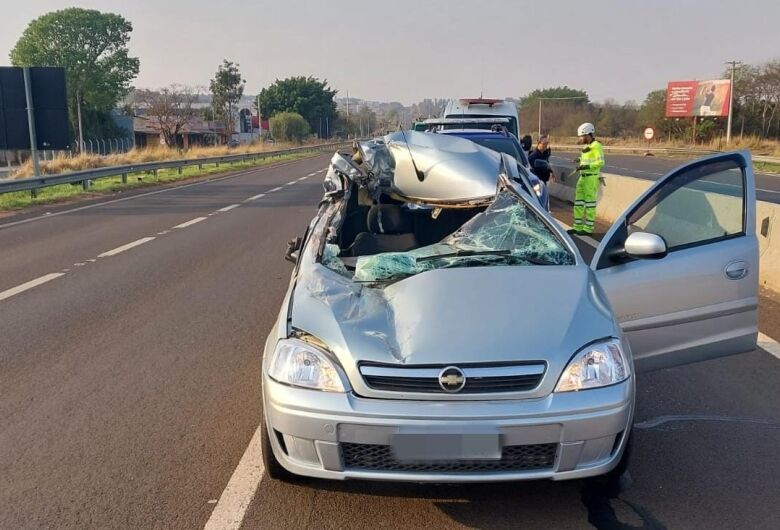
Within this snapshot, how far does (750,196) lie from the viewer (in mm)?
4219

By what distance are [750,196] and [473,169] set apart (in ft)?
6.07

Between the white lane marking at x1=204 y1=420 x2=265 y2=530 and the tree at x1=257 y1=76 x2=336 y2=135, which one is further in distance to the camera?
the tree at x1=257 y1=76 x2=336 y2=135

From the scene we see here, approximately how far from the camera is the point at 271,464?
3.31 meters

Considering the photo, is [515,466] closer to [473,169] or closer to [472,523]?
[472,523]

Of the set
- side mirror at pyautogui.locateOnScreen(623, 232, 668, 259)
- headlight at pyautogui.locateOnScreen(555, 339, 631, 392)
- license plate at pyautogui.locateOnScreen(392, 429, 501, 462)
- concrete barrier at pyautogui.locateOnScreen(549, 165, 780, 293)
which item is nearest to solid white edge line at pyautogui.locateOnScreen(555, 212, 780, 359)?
concrete barrier at pyautogui.locateOnScreen(549, 165, 780, 293)

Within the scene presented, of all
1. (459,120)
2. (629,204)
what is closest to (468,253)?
(629,204)

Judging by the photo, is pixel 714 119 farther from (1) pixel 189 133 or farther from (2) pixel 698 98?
(1) pixel 189 133

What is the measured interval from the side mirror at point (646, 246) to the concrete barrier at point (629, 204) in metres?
4.22

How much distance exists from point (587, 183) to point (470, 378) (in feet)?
29.8

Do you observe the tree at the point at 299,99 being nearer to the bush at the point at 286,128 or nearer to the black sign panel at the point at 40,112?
the bush at the point at 286,128

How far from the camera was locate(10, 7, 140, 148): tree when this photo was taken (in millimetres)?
68875

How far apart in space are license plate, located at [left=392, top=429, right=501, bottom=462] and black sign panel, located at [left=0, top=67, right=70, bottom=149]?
2260 cm

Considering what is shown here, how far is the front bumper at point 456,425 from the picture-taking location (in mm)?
2848

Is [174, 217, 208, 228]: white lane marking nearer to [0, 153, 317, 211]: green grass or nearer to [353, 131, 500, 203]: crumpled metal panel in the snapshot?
[0, 153, 317, 211]: green grass
